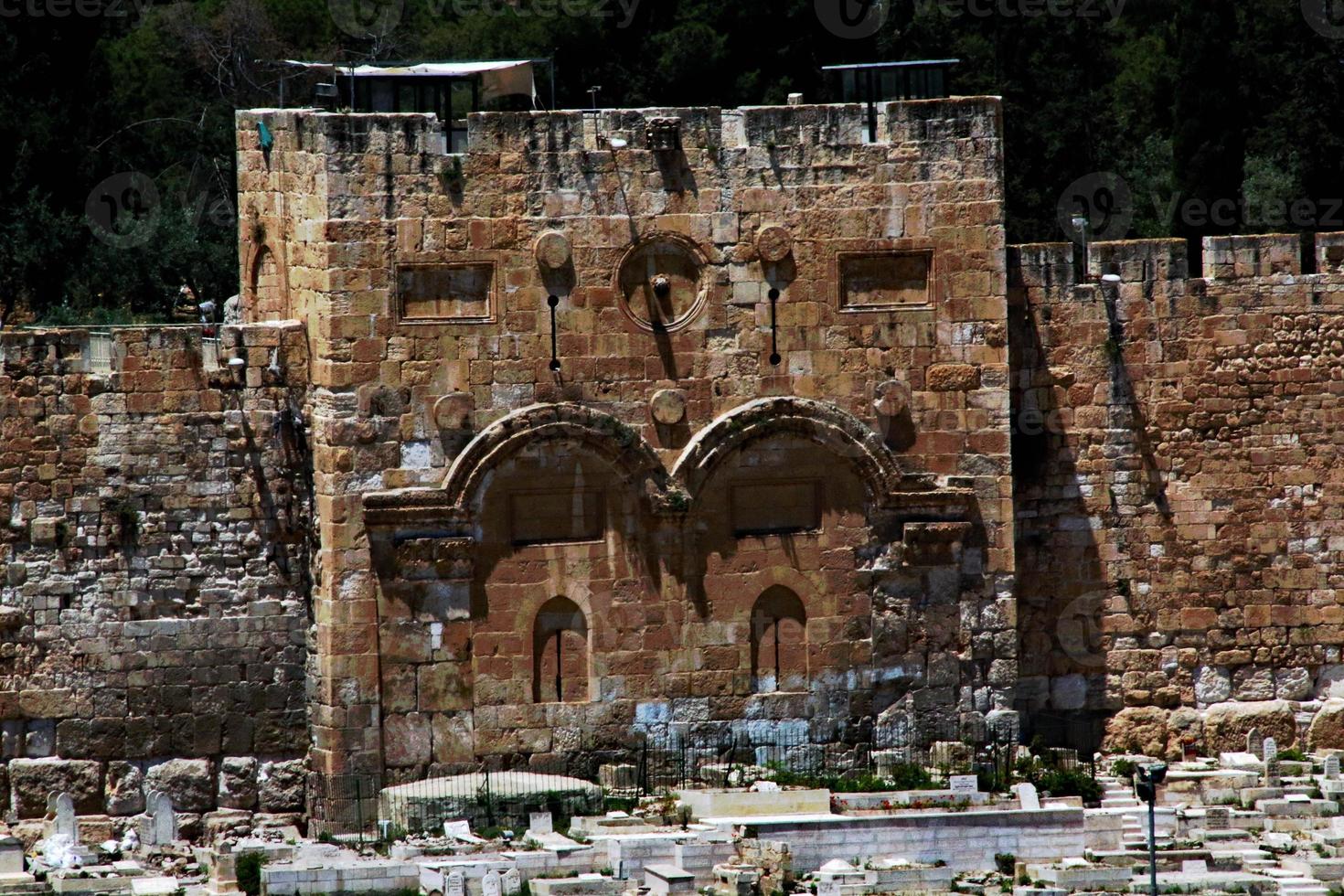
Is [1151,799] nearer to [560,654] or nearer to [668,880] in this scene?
[668,880]

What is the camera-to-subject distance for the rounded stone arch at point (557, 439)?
29.5m

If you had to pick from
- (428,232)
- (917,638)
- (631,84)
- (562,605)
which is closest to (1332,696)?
(917,638)

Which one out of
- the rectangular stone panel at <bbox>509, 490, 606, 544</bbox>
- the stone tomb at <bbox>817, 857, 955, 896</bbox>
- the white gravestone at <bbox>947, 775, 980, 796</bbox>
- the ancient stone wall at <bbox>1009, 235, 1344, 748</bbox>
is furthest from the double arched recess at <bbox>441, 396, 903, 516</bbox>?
the stone tomb at <bbox>817, 857, 955, 896</bbox>

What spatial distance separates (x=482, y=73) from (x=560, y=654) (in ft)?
17.9

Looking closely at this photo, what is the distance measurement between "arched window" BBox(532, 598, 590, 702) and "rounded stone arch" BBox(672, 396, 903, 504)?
159 centimetres

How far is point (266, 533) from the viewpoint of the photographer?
3020cm

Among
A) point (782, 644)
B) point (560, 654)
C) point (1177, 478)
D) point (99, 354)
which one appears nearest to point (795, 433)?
point (782, 644)

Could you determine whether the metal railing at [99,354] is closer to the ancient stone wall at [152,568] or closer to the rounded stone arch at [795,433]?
the ancient stone wall at [152,568]

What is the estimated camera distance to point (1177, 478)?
105 ft

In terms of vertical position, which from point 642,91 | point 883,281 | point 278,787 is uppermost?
point 642,91

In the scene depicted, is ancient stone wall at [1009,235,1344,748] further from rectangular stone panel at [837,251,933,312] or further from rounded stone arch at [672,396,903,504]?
rounded stone arch at [672,396,903,504]

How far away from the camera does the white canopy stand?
99.0 feet

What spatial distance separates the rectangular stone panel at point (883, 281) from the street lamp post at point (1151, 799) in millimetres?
4834

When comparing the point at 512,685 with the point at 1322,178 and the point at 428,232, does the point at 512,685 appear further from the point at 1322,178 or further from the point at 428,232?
the point at 1322,178
